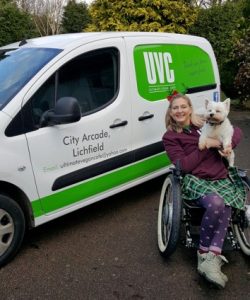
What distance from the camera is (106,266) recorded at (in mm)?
3357

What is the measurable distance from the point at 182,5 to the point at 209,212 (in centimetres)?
980

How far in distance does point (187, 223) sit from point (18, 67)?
190cm

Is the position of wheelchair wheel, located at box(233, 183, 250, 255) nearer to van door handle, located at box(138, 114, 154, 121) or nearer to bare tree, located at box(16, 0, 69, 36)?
van door handle, located at box(138, 114, 154, 121)

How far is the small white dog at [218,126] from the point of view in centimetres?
327

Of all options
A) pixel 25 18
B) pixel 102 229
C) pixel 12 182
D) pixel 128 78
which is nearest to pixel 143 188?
pixel 102 229

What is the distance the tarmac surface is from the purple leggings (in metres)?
0.28

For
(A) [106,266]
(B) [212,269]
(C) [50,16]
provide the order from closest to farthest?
1. (B) [212,269]
2. (A) [106,266]
3. (C) [50,16]

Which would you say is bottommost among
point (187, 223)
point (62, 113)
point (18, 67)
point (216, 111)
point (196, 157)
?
point (187, 223)

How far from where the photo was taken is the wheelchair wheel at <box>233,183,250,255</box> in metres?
3.26

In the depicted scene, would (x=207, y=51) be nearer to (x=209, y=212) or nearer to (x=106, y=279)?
(x=209, y=212)

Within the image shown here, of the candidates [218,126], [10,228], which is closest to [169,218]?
[218,126]

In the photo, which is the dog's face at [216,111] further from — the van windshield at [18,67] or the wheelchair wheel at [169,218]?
the van windshield at [18,67]

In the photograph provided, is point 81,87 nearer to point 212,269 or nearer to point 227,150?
point 227,150

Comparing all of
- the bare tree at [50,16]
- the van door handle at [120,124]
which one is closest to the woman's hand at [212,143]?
the van door handle at [120,124]
